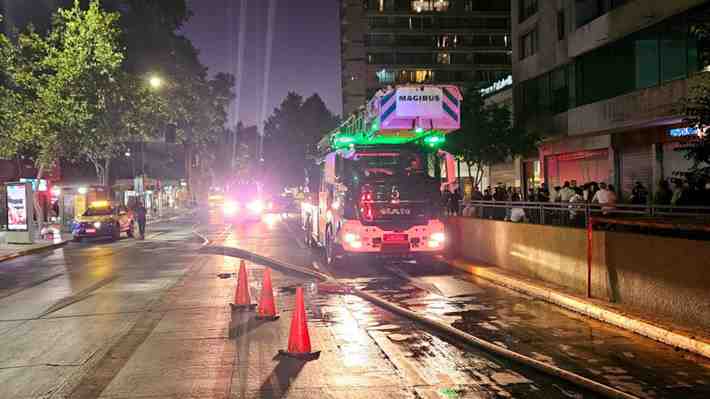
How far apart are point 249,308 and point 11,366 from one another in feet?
14.6

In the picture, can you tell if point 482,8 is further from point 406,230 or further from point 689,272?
point 689,272

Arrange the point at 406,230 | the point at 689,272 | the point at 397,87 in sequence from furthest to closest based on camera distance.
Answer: the point at 406,230
the point at 397,87
the point at 689,272

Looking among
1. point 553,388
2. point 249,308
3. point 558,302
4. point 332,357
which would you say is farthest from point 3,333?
point 558,302

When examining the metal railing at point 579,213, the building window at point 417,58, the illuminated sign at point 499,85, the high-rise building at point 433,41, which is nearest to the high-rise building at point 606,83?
the illuminated sign at point 499,85

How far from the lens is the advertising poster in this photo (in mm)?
29167

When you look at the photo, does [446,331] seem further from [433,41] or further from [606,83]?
[433,41]

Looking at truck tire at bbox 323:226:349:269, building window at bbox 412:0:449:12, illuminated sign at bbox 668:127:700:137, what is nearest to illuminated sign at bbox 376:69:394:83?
building window at bbox 412:0:449:12

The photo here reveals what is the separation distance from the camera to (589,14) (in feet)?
101

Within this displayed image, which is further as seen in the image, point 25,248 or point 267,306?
point 25,248

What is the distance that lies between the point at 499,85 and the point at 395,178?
26500mm

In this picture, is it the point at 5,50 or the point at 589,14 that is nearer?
the point at 589,14

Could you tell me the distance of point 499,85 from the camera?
141 ft

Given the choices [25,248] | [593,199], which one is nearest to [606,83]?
[593,199]

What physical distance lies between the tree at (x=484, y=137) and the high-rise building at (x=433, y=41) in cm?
5864
